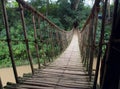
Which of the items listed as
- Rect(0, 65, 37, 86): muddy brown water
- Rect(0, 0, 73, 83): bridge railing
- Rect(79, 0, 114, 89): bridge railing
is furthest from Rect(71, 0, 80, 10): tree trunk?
Rect(79, 0, 114, 89): bridge railing

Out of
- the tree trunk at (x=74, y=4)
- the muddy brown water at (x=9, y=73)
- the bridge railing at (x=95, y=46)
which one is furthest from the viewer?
the tree trunk at (x=74, y=4)

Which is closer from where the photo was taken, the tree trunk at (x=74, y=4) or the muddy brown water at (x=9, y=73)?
the muddy brown water at (x=9, y=73)

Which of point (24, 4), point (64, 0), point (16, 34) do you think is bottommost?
point (16, 34)

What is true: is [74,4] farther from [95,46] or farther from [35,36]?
[95,46]

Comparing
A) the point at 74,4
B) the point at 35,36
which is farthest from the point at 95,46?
the point at 74,4

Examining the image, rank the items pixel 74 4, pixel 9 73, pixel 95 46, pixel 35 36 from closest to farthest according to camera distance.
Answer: pixel 95 46, pixel 35 36, pixel 9 73, pixel 74 4

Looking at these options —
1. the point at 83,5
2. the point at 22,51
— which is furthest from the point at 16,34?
the point at 83,5

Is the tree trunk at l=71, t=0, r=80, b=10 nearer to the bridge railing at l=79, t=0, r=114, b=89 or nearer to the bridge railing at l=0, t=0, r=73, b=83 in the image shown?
the bridge railing at l=0, t=0, r=73, b=83

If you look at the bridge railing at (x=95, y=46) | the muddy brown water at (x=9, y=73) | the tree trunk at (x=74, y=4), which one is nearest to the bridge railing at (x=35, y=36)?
the bridge railing at (x=95, y=46)

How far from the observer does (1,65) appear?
11180 mm

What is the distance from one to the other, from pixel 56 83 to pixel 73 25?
48.9 ft

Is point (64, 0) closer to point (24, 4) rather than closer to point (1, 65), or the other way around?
point (1, 65)

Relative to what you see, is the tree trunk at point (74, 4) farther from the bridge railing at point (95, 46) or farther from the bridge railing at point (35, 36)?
the bridge railing at point (95, 46)

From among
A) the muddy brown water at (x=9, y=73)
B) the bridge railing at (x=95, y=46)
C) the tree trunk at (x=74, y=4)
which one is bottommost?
the muddy brown water at (x=9, y=73)
